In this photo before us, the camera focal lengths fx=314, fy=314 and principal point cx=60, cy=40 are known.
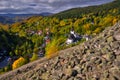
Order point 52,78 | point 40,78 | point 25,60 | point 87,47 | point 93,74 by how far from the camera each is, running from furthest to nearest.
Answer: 1. point 25,60
2. point 87,47
3. point 40,78
4. point 52,78
5. point 93,74

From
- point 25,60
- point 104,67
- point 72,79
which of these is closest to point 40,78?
point 72,79

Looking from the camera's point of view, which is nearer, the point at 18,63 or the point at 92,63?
the point at 92,63

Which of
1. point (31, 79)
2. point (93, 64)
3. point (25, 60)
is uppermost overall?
point (93, 64)

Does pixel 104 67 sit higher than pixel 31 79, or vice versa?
pixel 104 67

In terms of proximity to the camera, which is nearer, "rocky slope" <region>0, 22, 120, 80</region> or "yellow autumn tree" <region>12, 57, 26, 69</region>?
"rocky slope" <region>0, 22, 120, 80</region>

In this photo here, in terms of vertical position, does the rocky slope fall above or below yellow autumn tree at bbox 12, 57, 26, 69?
above

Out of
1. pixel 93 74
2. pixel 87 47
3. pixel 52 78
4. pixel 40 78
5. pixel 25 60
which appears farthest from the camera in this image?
pixel 25 60

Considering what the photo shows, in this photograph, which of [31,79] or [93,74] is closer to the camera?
[93,74]

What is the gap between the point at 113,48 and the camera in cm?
4797

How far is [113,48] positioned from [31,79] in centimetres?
1491

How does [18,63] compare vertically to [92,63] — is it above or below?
below

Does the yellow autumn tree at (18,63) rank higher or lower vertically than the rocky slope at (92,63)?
lower

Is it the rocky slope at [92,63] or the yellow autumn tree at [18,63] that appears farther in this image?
the yellow autumn tree at [18,63]

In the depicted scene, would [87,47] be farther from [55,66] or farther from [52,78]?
[52,78]
